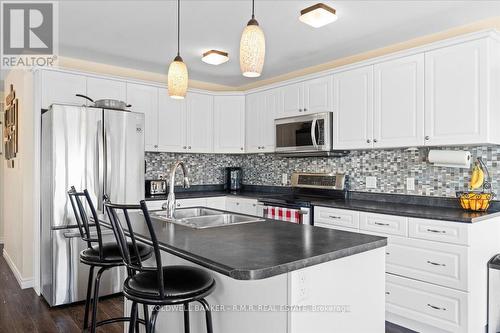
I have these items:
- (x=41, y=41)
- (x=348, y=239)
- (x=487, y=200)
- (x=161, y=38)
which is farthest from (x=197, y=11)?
(x=487, y=200)

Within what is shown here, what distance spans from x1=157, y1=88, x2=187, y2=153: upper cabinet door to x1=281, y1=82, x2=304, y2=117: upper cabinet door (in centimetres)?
130

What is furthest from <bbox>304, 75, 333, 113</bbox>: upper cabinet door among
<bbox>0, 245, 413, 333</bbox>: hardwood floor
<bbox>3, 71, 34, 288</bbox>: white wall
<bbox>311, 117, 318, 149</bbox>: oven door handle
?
<bbox>3, 71, 34, 288</bbox>: white wall

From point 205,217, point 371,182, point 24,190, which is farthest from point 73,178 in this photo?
point 371,182

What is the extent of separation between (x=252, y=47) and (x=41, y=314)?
2.85m

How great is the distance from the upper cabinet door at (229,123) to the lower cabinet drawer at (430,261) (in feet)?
8.48

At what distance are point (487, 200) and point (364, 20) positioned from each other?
1.73m

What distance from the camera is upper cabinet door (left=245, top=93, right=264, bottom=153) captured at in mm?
4703

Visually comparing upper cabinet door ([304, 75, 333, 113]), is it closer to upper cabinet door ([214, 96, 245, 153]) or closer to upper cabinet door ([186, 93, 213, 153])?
upper cabinet door ([214, 96, 245, 153])

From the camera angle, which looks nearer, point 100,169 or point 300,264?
point 300,264

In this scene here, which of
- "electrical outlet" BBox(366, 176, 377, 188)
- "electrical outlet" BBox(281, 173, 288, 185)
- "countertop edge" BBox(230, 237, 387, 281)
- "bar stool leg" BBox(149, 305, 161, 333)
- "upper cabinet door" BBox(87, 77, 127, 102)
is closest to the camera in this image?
"countertop edge" BBox(230, 237, 387, 281)

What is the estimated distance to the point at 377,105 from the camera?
340cm

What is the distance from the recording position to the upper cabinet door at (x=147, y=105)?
417 cm

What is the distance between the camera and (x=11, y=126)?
4480 millimetres

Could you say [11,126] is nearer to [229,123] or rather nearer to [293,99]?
[229,123]
